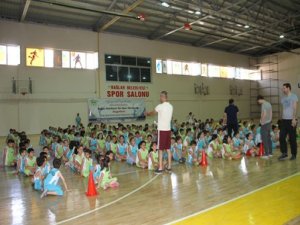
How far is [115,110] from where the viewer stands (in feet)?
59.8

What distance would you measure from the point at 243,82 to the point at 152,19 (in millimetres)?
12631

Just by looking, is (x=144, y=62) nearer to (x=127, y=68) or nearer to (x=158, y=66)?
(x=158, y=66)

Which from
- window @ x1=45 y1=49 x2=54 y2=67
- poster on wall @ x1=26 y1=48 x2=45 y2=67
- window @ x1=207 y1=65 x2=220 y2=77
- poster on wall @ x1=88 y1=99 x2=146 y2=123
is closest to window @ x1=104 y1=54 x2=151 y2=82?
poster on wall @ x1=88 y1=99 x2=146 y2=123

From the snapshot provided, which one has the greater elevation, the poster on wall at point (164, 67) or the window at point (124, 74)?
the poster on wall at point (164, 67)

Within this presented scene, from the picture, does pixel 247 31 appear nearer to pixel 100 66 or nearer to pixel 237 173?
pixel 100 66

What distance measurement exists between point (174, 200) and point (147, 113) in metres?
2.26

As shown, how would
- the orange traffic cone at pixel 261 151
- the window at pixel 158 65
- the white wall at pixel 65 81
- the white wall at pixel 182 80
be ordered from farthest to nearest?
the window at pixel 158 65, the white wall at pixel 182 80, the white wall at pixel 65 81, the orange traffic cone at pixel 261 151

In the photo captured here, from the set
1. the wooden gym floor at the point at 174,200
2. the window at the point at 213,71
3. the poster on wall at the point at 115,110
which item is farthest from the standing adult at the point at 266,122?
the window at the point at 213,71

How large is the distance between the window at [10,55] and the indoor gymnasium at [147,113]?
0.05 metres

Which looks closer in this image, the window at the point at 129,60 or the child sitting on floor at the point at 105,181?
the child sitting on floor at the point at 105,181

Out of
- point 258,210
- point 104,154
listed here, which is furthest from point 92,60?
point 258,210

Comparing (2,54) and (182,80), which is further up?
(2,54)

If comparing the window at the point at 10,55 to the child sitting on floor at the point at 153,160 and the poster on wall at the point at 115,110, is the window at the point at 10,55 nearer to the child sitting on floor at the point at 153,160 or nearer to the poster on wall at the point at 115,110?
the poster on wall at the point at 115,110

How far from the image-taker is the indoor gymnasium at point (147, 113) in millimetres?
4348
